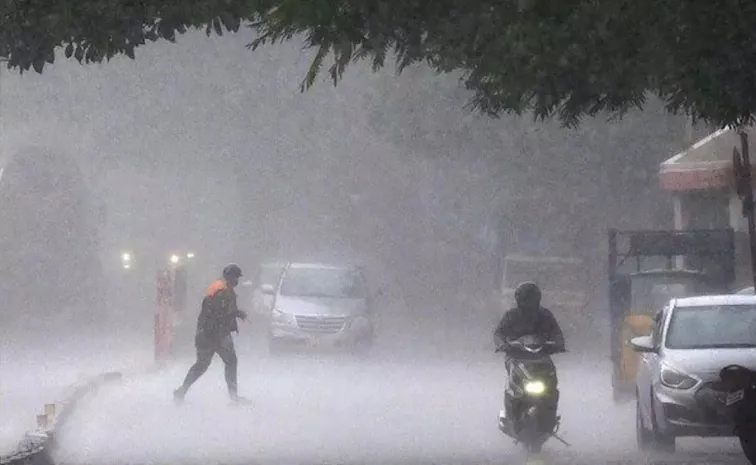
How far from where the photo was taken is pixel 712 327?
16.2 m

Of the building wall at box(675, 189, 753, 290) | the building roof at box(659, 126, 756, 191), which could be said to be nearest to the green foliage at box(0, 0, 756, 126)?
the building roof at box(659, 126, 756, 191)

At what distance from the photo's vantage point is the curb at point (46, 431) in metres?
Result: 13.3

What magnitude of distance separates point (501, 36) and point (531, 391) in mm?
5038

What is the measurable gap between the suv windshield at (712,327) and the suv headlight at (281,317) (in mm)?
15327

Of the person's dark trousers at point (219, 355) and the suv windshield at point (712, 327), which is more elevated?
the suv windshield at point (712, 327)

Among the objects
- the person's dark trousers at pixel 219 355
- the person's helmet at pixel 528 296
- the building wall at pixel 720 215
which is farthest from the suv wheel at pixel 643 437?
the building wall at pixel 720 215

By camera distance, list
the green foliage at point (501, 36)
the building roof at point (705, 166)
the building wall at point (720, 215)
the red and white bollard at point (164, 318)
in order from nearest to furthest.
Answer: the green foliage at point (501, 36), the red and white bollard at point (164, 318), the building roof at point (705, 166), the building wall at point (720, 215)

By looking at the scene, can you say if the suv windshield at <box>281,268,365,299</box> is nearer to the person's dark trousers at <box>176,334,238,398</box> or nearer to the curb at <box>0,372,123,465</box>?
the curb at <box>0,372,123,465</box>

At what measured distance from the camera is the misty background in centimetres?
4572

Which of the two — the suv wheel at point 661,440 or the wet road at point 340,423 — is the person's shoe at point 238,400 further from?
the suv wheel at point 661,440

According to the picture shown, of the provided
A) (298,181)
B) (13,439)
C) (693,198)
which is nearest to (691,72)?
(13,439)

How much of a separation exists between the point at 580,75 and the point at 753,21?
166 cm

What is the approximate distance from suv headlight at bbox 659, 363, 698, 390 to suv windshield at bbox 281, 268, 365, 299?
17.4m

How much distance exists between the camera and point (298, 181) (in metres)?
70.1
